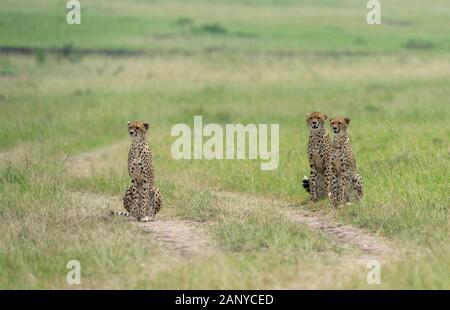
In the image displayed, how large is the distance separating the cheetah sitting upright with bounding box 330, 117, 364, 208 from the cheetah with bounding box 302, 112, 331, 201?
0.62 feet

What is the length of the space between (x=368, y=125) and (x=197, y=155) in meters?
3.37

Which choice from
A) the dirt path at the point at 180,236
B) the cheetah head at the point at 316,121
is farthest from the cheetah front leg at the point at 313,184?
the dirt path at the point at 180,236

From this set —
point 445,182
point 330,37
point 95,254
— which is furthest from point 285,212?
point 330,37

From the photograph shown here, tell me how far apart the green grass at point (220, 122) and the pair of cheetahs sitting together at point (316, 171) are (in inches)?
14.9

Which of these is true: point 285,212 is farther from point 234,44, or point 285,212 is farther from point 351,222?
point 234,44

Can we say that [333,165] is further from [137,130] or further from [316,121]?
[137,130]

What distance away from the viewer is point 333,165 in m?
11.9

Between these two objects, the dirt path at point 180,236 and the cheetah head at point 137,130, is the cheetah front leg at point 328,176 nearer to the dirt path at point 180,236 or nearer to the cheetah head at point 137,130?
the dirt path at point 180,236

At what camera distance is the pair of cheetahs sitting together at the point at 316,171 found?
11.3 meters

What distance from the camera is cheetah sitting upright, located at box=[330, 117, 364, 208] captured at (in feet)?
38.6

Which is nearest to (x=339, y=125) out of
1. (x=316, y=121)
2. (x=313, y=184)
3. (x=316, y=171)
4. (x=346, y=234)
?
(x=316, y=121)

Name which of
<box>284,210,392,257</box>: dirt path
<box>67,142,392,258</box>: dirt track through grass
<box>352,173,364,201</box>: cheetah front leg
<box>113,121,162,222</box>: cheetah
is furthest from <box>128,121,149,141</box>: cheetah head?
<box>352,173,364,201</box>: cheetah front leg

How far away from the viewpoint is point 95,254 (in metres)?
9.10

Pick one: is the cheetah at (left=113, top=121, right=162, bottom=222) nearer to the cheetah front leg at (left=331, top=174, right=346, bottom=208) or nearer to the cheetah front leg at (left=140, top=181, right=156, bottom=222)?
the cheetah front leg at (left=140, top=181, right=156, bottom=222)
